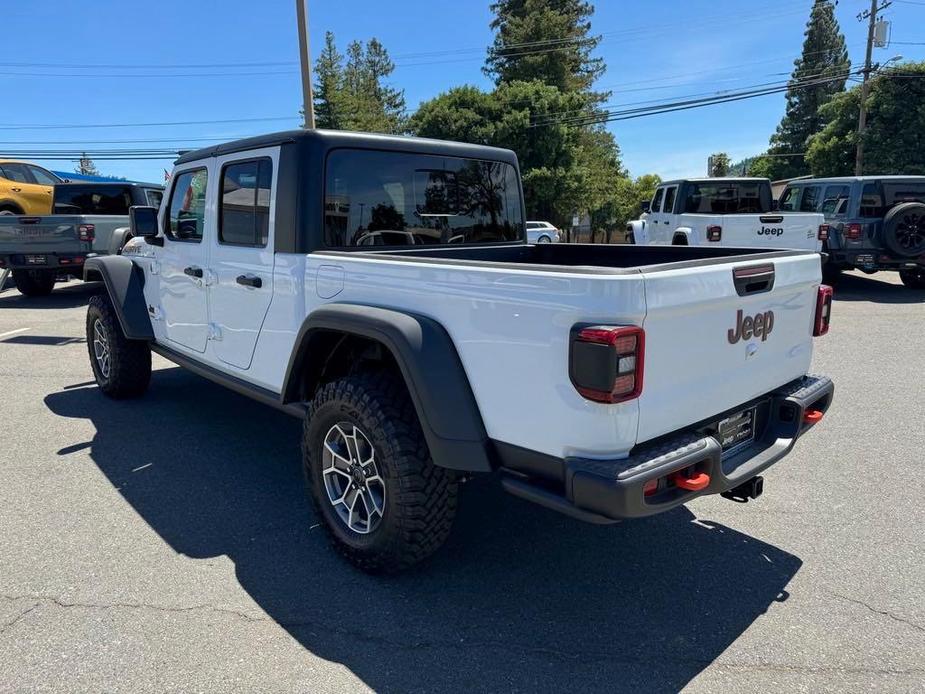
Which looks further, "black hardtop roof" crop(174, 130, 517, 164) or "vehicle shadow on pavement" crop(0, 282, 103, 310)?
"vehicle shadow on pavement" crop(0, 282, 103, 310)

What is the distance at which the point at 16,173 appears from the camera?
599 inches

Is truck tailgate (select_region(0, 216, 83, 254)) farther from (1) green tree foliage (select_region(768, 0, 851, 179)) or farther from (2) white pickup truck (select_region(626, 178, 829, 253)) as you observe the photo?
(1) green tree foliage (select_region(768, 0, 851, 179))

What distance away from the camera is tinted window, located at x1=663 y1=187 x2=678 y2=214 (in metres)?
13.2

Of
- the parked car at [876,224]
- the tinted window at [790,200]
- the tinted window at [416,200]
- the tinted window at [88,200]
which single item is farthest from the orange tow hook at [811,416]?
the tinted window at [88,200]

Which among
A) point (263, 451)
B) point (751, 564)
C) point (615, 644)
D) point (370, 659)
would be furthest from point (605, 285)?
point (263, 451)

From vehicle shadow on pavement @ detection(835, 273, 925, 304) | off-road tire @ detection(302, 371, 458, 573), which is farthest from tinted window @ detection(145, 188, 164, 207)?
vehicle shadow on pavement @ detection(835, 273, 925, 304)

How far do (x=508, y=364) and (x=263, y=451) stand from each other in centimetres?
278

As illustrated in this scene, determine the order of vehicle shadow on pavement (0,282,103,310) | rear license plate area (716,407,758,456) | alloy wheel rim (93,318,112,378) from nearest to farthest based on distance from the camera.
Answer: rear license plate area (716,407,758,456) → alloy wheel rim (93,318,112,378) → vehicle shadow on pavement (0,282,103,310)

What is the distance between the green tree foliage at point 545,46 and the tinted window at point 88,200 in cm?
3046

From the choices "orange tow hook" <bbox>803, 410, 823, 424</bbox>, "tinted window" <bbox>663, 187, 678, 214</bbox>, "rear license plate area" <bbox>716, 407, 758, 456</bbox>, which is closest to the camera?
"rear license plate area" <bbox>716, 407, 758, 456</bbox>

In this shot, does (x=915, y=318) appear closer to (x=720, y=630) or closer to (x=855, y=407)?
(x=855, y=407)

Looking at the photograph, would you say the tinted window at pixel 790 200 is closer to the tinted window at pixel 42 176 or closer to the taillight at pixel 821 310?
the taillight at pixel 821 310

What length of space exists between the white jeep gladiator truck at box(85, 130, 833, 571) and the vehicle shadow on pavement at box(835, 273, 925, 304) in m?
9.53

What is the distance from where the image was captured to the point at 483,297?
253 cm
